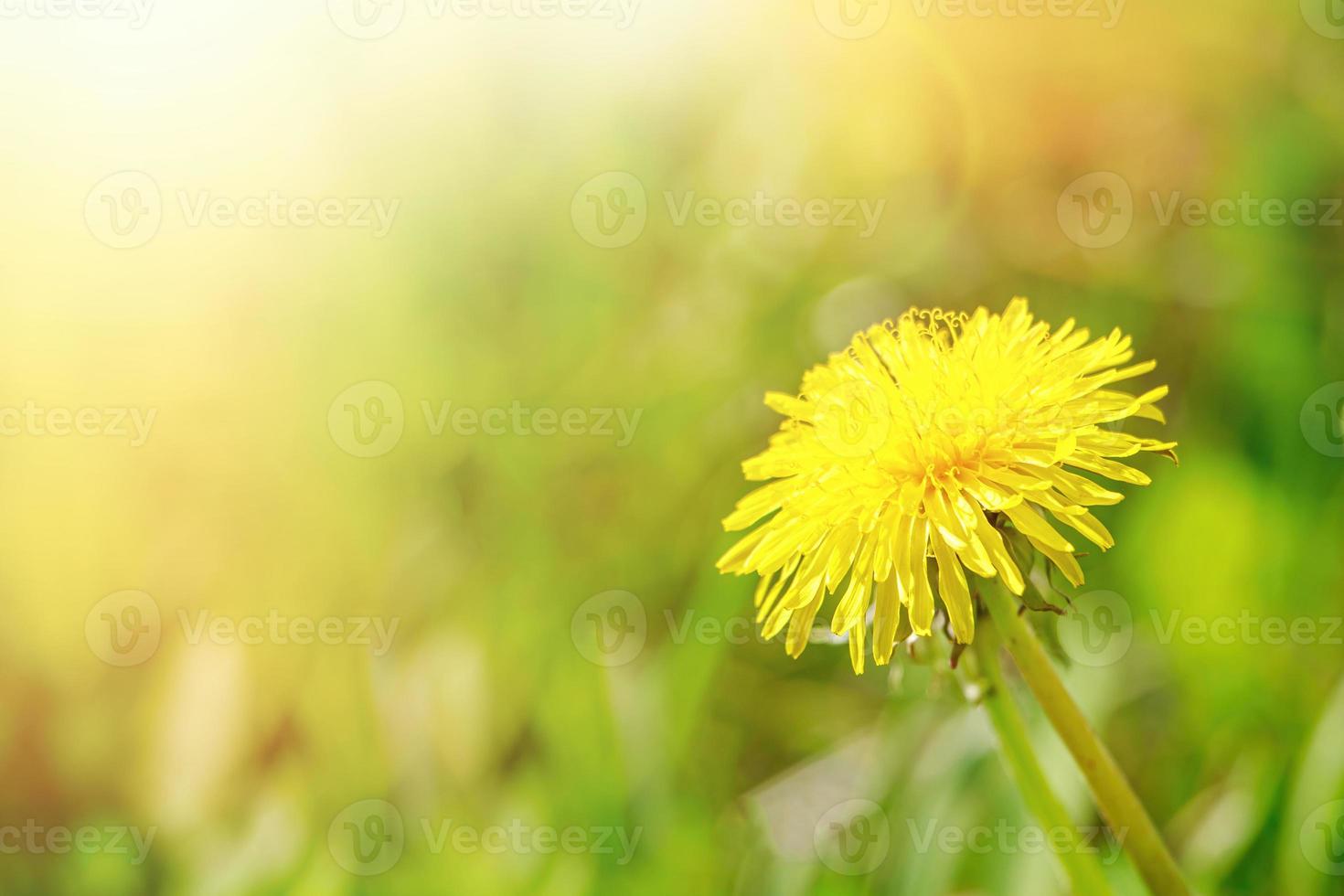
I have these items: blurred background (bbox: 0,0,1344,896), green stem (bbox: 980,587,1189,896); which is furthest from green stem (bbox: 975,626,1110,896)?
blurred background (bbox: 0,0,1344,896)

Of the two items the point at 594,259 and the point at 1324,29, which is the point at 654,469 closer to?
the point at 594,259

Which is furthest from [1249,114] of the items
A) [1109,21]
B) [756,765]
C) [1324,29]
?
[756,765]

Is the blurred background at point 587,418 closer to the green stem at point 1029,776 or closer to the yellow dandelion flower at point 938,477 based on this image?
the green stem at point 1029,776

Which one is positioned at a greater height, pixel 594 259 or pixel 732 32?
pixel 732 32

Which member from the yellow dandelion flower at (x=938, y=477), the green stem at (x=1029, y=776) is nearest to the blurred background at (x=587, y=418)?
the green stem at (x=1029, y=776)

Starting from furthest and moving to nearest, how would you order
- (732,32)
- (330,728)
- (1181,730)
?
(732,32)
(330,728)
(1181,730)

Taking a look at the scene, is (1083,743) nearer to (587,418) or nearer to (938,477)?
(938,477)
